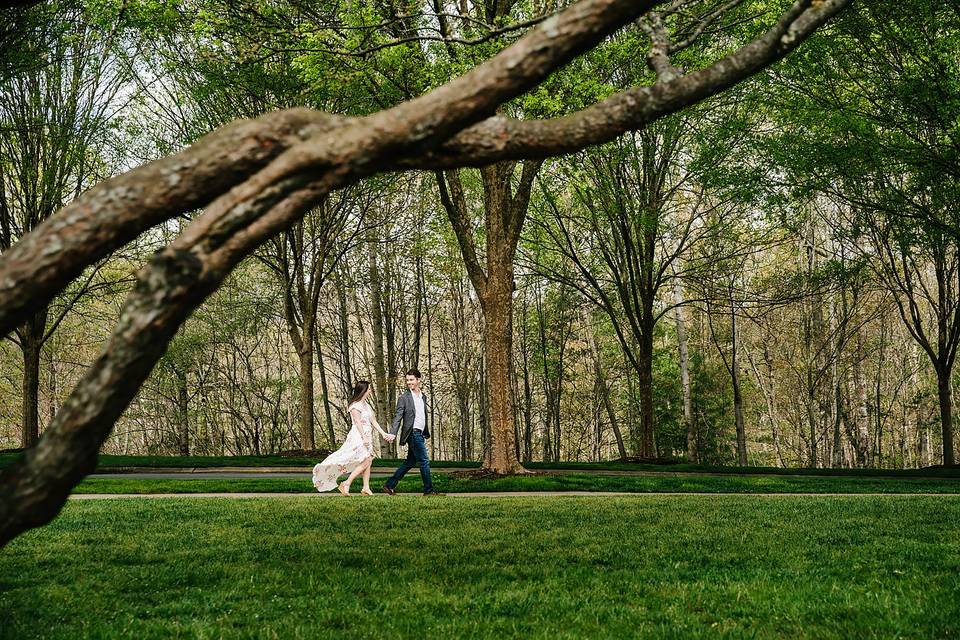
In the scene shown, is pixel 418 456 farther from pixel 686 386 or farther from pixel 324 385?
pixel 324 385

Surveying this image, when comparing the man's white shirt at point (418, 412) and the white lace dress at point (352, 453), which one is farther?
the man's white shirt at point (418, 412)

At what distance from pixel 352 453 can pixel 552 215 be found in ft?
57.9

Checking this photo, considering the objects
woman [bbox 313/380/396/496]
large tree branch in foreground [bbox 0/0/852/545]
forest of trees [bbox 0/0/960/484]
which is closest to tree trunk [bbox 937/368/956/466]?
forest of trees [bbox 0/0/960/484]

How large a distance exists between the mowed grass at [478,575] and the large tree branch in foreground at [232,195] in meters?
2.11

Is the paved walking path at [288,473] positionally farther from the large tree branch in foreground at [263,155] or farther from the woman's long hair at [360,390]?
the large tree branch in foreground at [263,155]

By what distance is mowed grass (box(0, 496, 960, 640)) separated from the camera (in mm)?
4867

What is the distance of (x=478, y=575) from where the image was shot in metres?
6.32

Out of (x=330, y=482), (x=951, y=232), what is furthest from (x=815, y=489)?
(x=330, y=482)

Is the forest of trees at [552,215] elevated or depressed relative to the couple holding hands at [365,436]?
elevated

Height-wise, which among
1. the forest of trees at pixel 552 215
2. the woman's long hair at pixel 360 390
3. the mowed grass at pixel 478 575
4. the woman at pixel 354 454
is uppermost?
the forest of trees at pixel 552 215

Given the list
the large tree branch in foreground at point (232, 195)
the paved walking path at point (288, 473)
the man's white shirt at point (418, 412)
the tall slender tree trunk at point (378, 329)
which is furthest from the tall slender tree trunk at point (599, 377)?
the large tree branch in foreground at point (232, 195)

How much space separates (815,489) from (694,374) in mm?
19095

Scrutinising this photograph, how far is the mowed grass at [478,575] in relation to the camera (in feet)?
16.0

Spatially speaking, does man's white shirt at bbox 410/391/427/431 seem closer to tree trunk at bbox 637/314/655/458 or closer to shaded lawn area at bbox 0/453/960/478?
shaded lawn area at bbox 0/453/960/478
